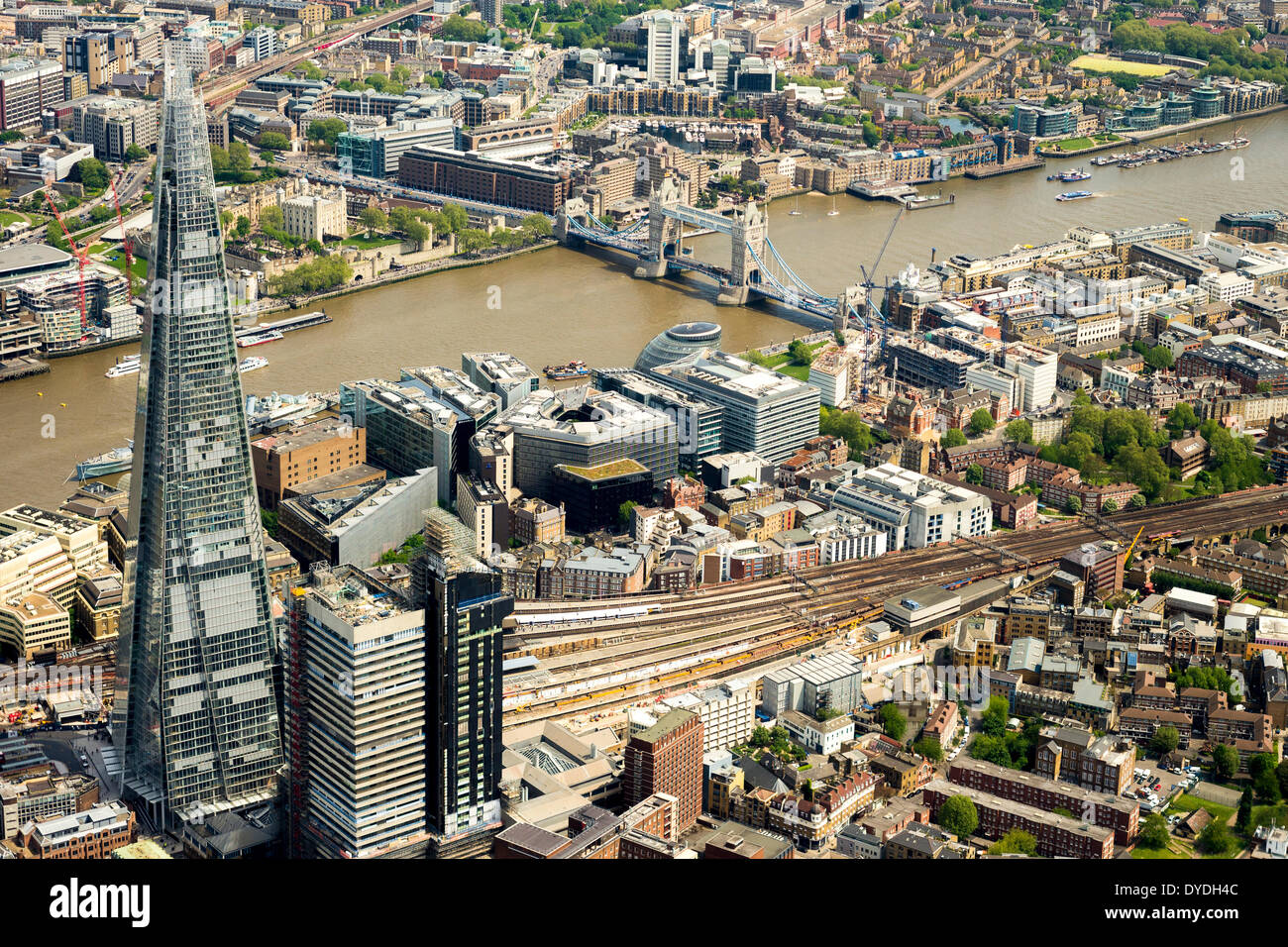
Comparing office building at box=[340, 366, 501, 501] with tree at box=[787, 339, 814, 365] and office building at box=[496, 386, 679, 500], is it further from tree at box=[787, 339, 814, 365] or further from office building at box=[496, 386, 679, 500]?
tree at box=[787, 339, 814, 365]

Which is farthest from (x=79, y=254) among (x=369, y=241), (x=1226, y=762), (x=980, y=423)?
(x=1226, y=762)

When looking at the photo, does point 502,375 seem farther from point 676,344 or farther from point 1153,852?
point 1153,852

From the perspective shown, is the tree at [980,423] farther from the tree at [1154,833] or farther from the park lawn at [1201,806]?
the tree at [1154,833]

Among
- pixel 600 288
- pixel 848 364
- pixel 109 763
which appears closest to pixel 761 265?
pixel 600 288

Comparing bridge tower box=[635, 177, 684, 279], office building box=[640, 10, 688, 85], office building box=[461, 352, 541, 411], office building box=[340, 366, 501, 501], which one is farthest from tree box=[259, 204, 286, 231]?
office building box=[640, 10, 688, 85]
